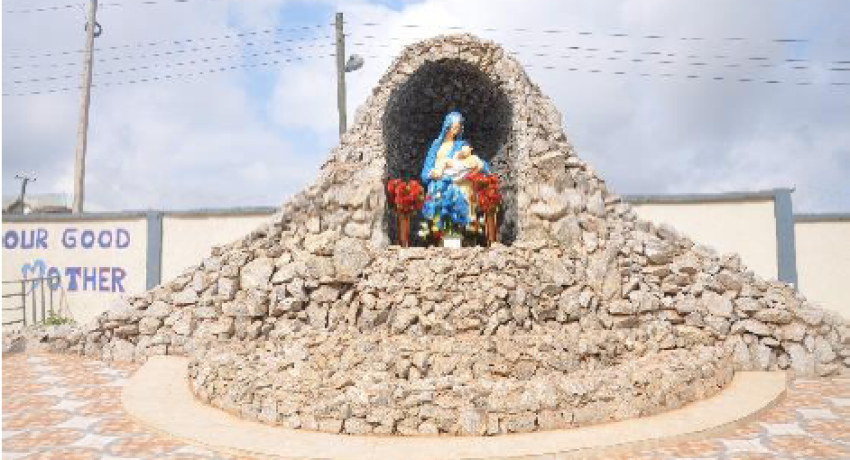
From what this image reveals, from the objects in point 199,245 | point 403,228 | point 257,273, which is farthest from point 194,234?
point 403,228

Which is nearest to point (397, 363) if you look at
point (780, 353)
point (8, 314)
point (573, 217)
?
point (573, 217)

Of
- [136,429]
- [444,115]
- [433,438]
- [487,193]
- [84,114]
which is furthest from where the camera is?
[84,114]

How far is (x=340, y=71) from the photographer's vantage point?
17.5 m

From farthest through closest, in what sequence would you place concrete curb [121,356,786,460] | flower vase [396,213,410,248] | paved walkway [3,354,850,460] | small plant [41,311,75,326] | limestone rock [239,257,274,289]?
small plant [41,311,75,326]
flower vase [396,213,410,248]
limestone rock [239,257,274,289]
paved walkway [3,354,850,460]
concrete curb [121,356,786,460]

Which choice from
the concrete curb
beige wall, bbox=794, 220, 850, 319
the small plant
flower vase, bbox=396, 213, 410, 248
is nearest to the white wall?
beige wall, bbox=794, 220, 850, 319

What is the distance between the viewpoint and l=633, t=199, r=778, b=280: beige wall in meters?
12.8

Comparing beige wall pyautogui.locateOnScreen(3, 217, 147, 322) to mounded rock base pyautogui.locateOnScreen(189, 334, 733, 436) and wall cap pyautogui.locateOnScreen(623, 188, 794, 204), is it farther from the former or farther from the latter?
wall cap pyautogui.locateOnScreen(623, 188, 794, 204)

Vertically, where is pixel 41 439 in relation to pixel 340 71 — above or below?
below

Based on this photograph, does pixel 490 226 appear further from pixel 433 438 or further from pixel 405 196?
pixel 433 438

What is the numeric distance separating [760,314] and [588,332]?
3063 millimetres

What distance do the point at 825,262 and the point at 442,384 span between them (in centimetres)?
1083

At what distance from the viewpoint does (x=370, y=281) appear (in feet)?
30.8

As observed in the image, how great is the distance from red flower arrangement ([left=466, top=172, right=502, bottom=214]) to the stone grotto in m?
0.45

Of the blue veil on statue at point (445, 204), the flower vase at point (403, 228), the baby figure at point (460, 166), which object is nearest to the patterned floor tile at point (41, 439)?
the flower vase at point (403, 228)
